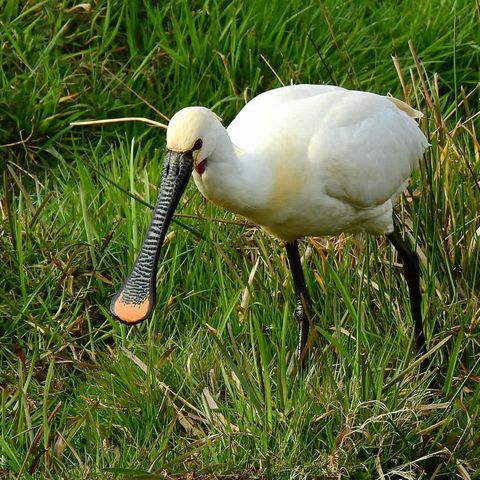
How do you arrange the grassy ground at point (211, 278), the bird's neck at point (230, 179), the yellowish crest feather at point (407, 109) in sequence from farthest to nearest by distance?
the yellowish crest feather at point (407, 109)
the bird's neck at point (230, 179)
the grassy ground at point (211, 278)

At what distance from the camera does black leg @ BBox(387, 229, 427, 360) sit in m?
4.09

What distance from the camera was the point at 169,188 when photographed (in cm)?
363

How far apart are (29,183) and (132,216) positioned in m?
0.89

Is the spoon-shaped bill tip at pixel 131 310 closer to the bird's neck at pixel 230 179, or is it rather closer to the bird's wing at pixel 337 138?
the bird's neck at pixel 230 179

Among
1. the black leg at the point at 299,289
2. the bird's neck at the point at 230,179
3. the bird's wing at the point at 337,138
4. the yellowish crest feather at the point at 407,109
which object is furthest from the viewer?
the yellowish crest feather at the point at 407,109

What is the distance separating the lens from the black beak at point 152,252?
362 cm

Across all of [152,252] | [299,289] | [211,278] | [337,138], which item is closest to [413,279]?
[299,289]

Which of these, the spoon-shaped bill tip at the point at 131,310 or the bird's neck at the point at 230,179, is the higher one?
the bird's neck at the point at 230,179

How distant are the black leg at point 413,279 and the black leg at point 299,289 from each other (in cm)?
33

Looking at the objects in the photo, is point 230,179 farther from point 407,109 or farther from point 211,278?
point 407,109

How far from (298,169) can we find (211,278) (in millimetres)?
690

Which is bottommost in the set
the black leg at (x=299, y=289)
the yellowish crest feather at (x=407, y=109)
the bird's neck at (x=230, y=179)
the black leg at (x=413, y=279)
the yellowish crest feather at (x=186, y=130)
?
the black leg at (x=299, y=289)

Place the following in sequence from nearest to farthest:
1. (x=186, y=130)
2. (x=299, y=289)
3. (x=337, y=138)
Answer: (x=186, y=130), (x=337, y=138), (x=299, y=289)

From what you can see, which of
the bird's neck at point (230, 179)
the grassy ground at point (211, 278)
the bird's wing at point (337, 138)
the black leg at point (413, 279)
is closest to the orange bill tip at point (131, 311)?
the grassy ground at point (211, 278)
